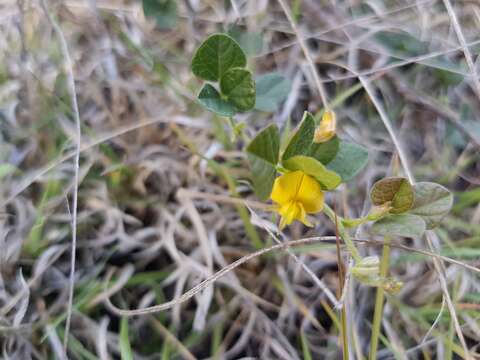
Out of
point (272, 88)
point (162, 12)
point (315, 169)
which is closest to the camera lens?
point (315, 169)

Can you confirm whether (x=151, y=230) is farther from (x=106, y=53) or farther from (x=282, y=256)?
(x=106, y=53)

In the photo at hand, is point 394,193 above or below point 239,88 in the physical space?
below

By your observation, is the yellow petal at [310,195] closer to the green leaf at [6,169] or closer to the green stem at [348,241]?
the green stem at [348,241]

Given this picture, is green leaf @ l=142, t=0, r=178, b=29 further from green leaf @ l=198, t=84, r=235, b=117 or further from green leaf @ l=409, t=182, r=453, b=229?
green leaf @ l=409, t=182, r=453, b=229

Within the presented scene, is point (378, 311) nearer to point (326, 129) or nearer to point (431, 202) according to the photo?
point (431, 202)

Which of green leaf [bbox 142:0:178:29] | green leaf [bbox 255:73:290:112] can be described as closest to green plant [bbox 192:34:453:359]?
green leaf [bbox 255:73:290:112]

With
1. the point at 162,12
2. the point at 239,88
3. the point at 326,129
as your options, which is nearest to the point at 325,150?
the point at 326,129

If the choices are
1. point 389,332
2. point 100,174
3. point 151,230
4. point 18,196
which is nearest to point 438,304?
point 389,332

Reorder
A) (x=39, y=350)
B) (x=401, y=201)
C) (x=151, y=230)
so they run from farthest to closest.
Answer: (x=151, y=230) < (x=39, y=350) < (x=401, y=201)
